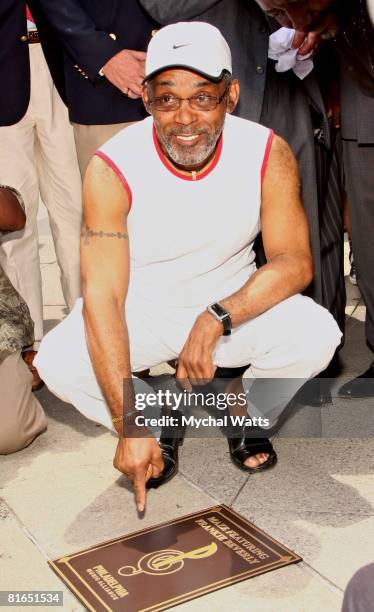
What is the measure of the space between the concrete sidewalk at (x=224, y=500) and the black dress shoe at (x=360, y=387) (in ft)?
0.18

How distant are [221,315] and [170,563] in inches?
31.7

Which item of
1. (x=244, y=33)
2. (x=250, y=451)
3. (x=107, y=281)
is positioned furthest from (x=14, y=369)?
(x=244, y=33)

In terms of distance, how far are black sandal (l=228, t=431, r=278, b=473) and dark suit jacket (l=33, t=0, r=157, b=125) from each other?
1.37 meters

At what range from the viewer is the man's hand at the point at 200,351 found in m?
3.10

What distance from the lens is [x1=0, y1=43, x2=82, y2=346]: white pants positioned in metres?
4.07

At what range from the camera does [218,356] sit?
11.2ft

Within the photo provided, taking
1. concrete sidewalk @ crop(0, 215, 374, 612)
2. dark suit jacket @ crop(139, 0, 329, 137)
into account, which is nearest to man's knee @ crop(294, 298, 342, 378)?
concrete sidewalk @ crop(0, 215, 374, 612)

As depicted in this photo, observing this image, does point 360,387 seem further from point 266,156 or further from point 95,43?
point 95,43

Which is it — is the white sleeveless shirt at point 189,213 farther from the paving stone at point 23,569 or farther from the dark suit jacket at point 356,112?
the paving stone at point 23,569

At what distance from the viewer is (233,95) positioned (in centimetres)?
332

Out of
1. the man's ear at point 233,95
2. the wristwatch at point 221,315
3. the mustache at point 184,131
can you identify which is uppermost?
the man's ear at point 233,95

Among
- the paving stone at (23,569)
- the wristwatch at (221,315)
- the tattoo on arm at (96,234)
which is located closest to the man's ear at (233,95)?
the tattoo on arm at (96,234)

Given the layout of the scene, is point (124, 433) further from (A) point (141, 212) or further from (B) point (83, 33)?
(B) point (83, 33)

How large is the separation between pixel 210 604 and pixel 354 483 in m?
0.80
